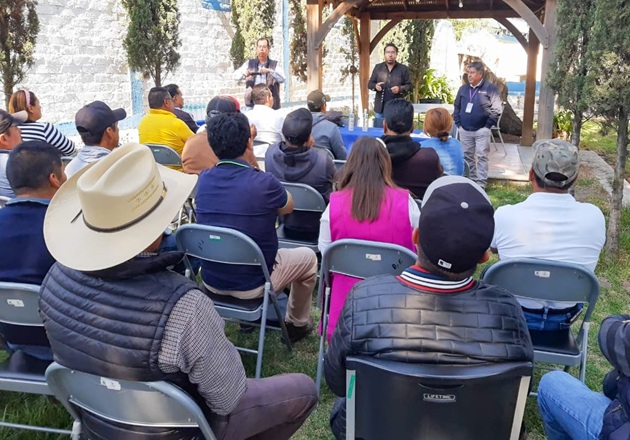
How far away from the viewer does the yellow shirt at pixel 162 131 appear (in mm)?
5465

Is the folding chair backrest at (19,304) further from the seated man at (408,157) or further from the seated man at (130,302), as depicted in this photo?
the seated man at (408,157)

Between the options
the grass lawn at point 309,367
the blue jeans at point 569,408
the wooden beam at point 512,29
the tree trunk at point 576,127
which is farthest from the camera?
the wooden beam at point 512,29

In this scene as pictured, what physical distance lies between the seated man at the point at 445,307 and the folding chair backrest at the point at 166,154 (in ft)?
12.6

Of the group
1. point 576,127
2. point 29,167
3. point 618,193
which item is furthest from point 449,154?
point 29,167

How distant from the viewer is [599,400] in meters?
1.93

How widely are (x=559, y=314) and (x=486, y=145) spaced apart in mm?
4809

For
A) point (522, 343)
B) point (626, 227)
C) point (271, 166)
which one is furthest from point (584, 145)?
point (522, 343)

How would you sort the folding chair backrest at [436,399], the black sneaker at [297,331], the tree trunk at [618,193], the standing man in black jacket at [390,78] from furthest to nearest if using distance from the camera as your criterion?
the standing man in black jacket at [390,78], the tree trunk at [618,193], the black sneaker at [297,331], the folding chair backrest at [436,399]

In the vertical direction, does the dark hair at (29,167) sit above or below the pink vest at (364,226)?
above

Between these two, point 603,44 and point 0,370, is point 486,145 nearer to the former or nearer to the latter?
point 603,44

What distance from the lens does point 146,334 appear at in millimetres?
1555

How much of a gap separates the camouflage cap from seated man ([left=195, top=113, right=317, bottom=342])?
133 cm

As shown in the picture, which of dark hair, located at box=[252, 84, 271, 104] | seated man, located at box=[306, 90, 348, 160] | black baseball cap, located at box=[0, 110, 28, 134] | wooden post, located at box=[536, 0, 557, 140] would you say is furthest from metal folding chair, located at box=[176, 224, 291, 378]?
wooden post, located at box=[536, 0, 557, 140]

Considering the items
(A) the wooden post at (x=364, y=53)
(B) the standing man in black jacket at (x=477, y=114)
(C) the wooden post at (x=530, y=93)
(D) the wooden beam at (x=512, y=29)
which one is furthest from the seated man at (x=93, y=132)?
(D) the wooden beam at (x=512, y=29)
